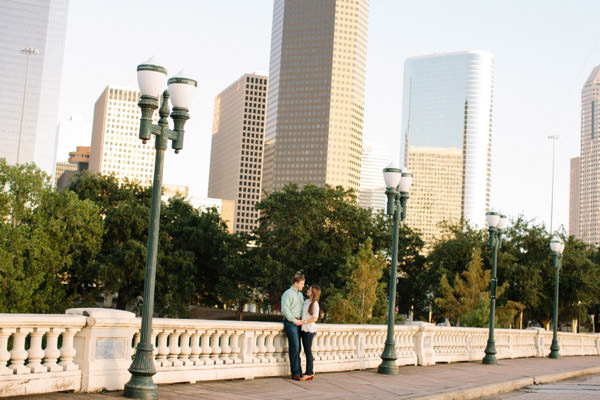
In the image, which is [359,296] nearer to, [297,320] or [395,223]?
[395,223]

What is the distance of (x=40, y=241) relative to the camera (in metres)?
43.2

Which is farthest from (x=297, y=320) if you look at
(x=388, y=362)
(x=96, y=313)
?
(x=96, y=313)

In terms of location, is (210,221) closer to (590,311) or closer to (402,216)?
(590,311)

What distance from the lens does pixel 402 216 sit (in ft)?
58.6

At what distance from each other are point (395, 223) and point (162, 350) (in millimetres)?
7326

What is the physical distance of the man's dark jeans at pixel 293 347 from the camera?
13246mm

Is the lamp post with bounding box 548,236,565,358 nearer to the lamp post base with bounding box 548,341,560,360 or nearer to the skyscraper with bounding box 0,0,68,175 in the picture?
the lamp post base with bounding box 548,341,560,360

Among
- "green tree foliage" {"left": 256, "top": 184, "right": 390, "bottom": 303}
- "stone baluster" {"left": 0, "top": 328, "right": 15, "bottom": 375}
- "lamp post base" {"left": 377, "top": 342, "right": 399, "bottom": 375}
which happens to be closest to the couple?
"lamp post base" {"left": 377, "top": 342, "right": 399, "bottom": 375}

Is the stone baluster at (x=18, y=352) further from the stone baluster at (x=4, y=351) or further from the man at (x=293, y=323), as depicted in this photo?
the man at (x=293, y=323)

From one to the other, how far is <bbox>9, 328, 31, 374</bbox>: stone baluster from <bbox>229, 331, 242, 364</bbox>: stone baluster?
431cm

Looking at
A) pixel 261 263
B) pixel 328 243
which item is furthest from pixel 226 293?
pixel 328 243

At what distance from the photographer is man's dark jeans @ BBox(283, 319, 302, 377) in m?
13.2

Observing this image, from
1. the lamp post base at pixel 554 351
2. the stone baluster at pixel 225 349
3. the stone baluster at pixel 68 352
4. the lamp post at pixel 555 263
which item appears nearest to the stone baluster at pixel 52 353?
the stone baluster at pixel 68 352

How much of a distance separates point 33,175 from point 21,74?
15427 centimetres
